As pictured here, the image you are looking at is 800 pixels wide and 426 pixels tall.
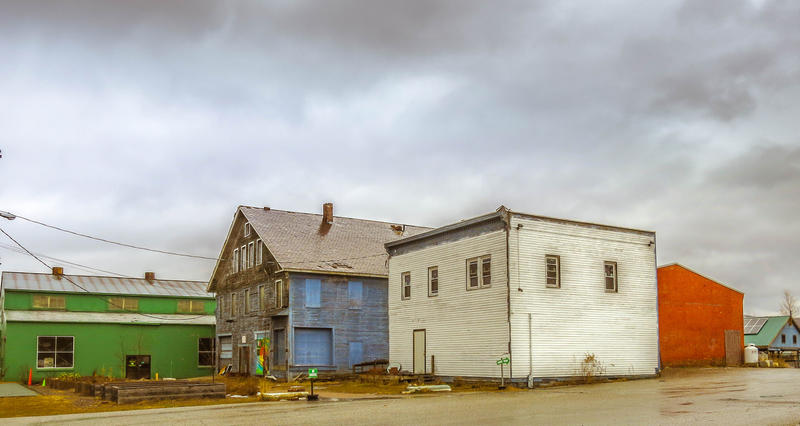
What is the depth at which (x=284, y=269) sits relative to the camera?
40.3 m

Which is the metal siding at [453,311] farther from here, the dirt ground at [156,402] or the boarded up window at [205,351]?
the boarded up window at [205,351]

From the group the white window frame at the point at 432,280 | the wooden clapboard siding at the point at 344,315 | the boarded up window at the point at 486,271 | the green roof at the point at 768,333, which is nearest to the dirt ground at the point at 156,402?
the boarded up window at the point at 486,271

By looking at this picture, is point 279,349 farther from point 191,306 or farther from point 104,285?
point 104,285

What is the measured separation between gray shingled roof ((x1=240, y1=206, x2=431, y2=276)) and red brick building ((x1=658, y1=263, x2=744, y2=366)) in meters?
14.9

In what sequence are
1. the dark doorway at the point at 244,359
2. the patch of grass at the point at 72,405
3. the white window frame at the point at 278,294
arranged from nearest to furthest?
the patch of grass at the point at 72,405 → the white window frame at the point at 278,294 → the dark doorway at the point at 244,359

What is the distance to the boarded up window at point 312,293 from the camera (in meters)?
41.0

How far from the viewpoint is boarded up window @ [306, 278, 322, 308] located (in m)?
41.0

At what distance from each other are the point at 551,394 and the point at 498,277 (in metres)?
6.47

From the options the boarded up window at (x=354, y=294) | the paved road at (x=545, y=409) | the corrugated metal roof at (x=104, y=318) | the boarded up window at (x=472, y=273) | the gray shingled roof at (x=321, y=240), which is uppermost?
the gray shingled roof at (x=321, y=240)

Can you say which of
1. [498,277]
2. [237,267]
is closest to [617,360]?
[498,277]

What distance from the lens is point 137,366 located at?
2092 inches

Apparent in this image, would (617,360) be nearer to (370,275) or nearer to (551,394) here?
(551,394)

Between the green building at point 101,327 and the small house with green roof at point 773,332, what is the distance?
48.0 metres

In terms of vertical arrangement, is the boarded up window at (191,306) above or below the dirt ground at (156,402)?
above
